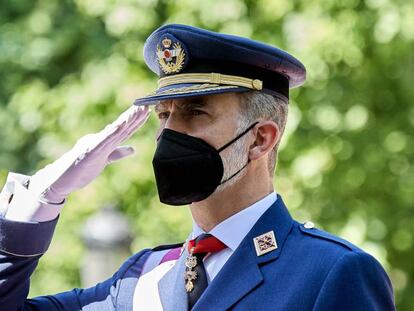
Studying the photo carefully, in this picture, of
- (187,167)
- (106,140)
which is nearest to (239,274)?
(187,167)

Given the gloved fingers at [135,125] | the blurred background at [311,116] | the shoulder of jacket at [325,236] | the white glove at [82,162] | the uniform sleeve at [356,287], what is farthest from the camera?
the blurred background at [311,116]

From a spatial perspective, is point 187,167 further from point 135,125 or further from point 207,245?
point 135,125

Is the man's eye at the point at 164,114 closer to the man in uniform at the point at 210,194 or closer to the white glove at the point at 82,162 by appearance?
the man in uniform at the point at 210,194

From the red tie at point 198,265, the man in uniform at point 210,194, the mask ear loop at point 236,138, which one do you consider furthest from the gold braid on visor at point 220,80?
the red tie at point 198,265

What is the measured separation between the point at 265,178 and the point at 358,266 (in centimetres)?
44

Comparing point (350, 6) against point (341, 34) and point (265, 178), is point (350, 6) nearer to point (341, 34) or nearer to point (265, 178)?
point (341, 34)

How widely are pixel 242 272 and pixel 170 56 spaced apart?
0.68m

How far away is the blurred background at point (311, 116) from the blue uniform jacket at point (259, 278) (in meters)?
3.18

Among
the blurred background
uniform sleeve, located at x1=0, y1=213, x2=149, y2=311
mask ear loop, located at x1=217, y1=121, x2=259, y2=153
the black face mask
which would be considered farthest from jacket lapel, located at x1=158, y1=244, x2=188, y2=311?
the blurred background

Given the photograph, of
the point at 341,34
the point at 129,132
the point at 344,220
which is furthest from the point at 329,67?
the point at 129,132

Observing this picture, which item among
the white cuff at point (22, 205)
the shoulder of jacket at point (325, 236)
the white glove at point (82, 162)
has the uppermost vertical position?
the white glove at point (82, 162)

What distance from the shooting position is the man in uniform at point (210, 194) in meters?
3.29

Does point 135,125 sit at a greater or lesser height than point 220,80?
lesser

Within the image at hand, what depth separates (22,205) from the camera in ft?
11.3
